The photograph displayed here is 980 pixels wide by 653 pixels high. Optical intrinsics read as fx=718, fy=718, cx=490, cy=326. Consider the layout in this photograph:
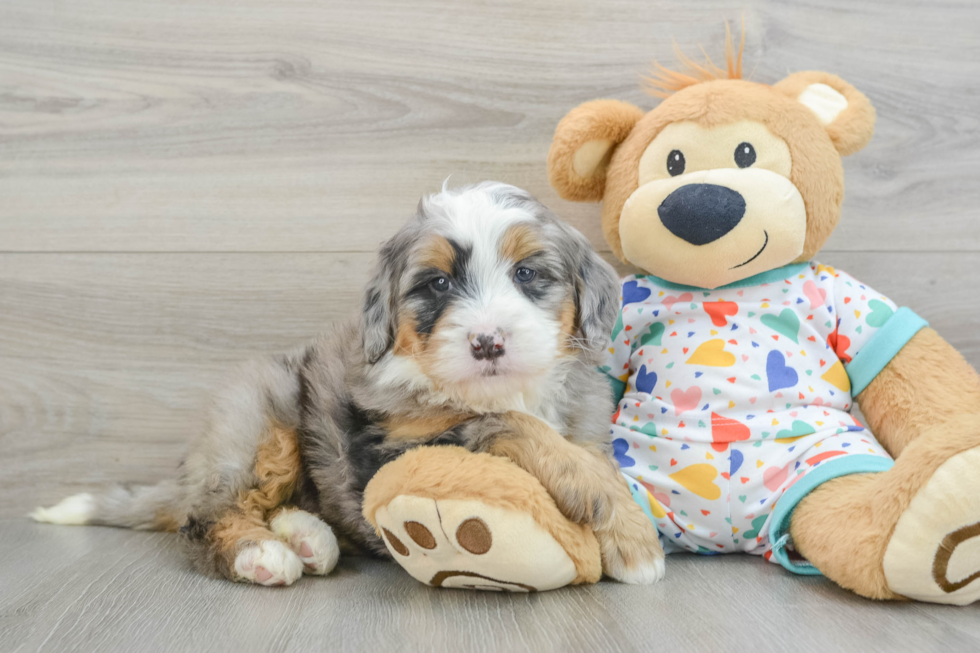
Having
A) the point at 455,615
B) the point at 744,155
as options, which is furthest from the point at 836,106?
the point at 455,615

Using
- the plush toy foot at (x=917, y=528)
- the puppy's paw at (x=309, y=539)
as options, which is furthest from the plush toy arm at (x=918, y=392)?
the puppy's paw at (x=309, y=539)

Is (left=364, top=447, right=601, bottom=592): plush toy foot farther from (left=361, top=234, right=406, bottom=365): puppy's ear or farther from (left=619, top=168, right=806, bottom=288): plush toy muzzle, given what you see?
(left=619, top=168, right=806, bottom=288): plush toy muzzle

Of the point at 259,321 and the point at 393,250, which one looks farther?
the point at 259,321

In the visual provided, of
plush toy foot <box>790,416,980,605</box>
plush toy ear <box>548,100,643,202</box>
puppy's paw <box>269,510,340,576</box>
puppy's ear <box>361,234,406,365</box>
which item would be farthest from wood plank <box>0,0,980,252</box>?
plush toy foot <box>790,416,980,605</box>

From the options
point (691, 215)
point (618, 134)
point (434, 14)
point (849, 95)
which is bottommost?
point (691, 215)

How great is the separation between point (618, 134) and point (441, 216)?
0.63 m

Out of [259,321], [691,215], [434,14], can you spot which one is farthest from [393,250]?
[434,14]

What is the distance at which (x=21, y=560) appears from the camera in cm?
186

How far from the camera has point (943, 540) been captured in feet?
4.28

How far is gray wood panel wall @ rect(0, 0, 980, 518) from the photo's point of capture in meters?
2.27

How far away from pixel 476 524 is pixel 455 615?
20 cm

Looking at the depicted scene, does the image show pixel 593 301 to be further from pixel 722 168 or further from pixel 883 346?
pixel 883 346

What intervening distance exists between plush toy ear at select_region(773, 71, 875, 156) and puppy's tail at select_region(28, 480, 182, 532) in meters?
2.05

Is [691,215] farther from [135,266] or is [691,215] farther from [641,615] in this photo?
[135,266]
